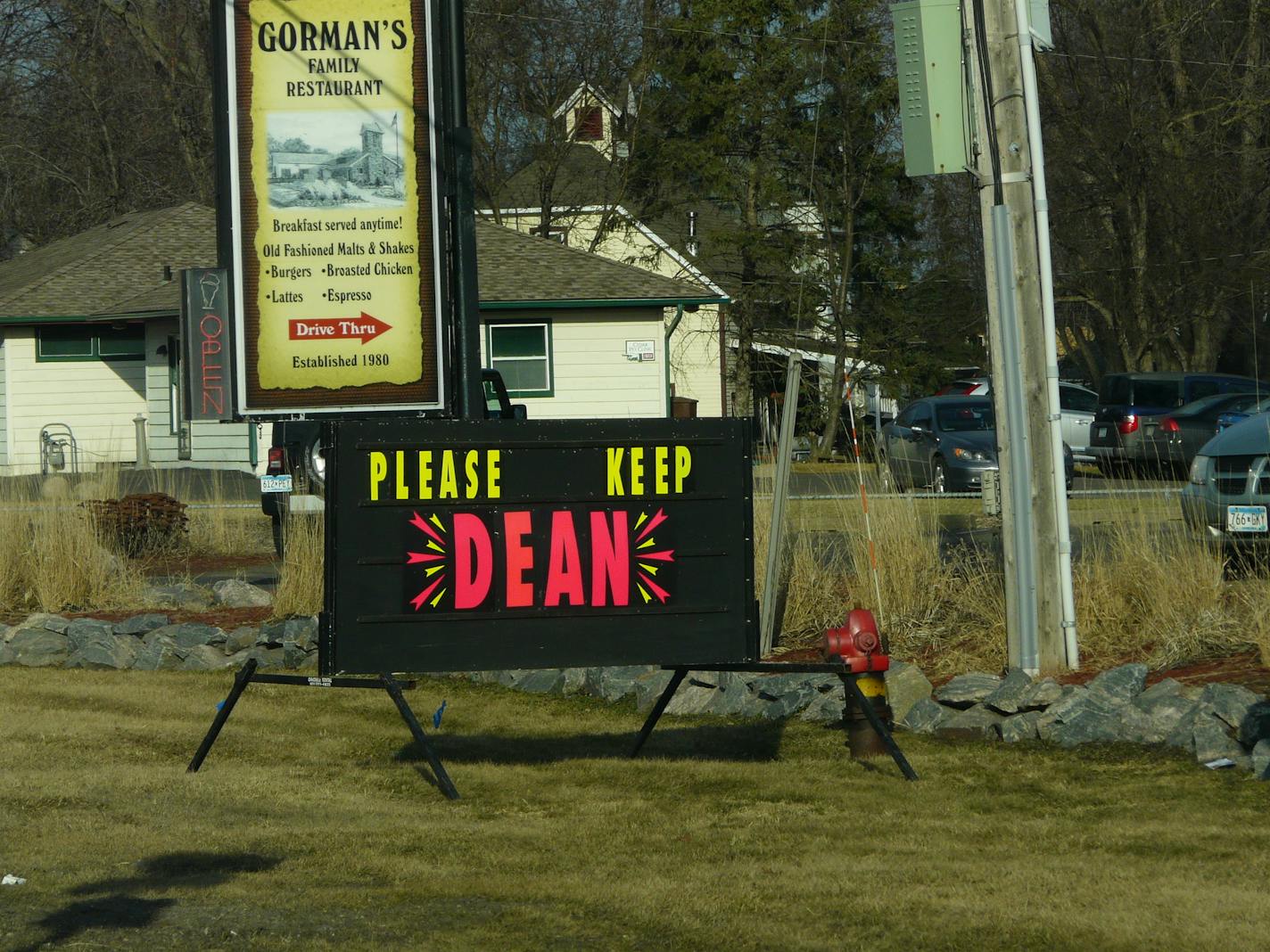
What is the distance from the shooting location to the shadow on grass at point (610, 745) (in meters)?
7.74

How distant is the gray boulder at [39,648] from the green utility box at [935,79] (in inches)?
243

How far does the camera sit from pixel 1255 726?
23.0 ft

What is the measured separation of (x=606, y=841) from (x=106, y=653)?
5704 mm

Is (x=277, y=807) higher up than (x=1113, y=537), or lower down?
lower down

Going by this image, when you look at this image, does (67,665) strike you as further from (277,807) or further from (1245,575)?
(1245,575)

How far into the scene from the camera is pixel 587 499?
6977 mm

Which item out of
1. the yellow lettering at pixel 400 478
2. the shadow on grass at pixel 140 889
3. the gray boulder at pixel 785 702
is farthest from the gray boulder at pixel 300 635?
the shadow on grass at pixel 140 889

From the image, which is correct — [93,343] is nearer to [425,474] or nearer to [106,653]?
[106,653]

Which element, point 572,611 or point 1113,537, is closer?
point 572,611

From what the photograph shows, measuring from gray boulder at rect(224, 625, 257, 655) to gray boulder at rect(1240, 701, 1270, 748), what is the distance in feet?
20.6

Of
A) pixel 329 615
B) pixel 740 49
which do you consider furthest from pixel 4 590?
pixel 740 49

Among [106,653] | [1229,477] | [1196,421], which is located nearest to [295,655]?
[106,653]

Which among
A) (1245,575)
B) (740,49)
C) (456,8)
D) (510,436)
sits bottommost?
(1245,575)

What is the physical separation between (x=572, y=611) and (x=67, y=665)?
5117mm
